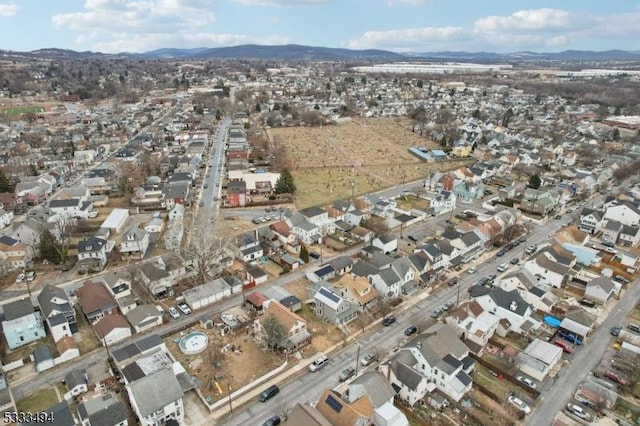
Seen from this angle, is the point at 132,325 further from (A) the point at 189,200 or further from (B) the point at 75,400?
(A) the point at 189,200

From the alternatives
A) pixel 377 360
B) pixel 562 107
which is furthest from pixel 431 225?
pixel 562 107

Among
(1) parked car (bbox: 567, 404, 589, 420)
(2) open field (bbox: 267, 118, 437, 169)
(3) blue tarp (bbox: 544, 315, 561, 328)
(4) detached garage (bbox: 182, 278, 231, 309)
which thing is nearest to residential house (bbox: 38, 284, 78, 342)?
(4) detached garage (bbox: 182, 278, 231, 309)

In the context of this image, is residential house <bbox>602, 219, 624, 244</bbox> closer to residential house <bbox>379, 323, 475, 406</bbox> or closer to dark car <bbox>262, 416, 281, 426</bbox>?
residential house <bbox>379, 323, 475, 406</bbox>

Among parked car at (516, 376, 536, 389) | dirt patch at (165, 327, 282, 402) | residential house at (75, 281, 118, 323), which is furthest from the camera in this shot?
residential house at (75, 281, 118, 323)

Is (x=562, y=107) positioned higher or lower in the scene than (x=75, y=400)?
higher

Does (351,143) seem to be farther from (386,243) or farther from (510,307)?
(510,307)

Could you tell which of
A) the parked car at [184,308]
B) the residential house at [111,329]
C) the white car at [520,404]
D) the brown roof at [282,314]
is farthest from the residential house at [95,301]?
the white car at [520,404]
